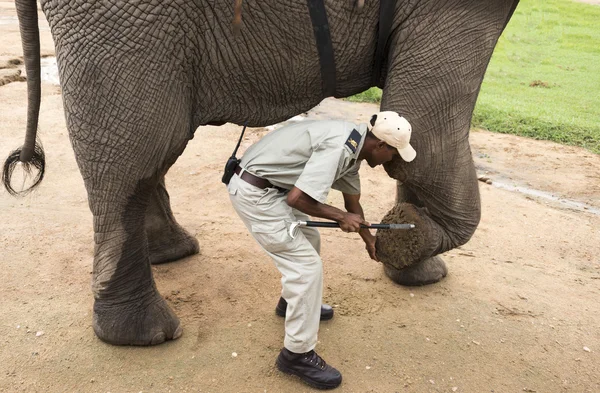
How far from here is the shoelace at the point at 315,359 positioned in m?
2.84

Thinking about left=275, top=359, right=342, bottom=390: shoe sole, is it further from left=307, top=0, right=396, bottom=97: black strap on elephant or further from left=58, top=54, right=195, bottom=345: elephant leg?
left=307, top=0, right=396, bottom=97: black strap on elephant

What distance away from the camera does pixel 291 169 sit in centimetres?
270

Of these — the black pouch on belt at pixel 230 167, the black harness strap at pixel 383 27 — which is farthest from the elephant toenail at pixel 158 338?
the black harness strap at pixel 383 27

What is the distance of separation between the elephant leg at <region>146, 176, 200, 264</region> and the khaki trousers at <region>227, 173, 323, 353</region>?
48.1 inches

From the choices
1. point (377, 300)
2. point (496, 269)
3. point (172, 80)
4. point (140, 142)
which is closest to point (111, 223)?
point (140, 142)

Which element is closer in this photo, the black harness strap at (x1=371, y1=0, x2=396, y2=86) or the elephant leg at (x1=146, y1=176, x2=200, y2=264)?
the black harness strap at (x1=371, y1=0, x2=396, y2=86)

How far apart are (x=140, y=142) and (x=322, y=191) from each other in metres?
0.84

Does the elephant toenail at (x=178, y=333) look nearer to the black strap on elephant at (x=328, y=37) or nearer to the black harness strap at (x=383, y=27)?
the black strap on elephant at (x=328, y=37)

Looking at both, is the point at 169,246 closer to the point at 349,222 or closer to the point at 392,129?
the point at 349,222

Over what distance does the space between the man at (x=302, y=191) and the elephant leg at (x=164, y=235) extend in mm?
1171

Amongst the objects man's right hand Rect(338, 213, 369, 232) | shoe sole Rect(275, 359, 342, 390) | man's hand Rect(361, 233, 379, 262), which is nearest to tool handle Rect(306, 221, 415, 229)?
man's right hand Rect(338, 213, 369, 232)

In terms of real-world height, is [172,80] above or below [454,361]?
above

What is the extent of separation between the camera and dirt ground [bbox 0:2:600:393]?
2.95 meters

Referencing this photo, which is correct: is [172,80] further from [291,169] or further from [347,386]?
[347,386]
